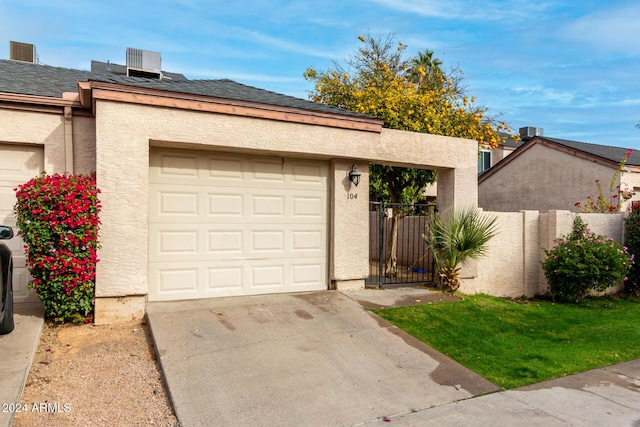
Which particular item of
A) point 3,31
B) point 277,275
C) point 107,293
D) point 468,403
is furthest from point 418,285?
point 3,31

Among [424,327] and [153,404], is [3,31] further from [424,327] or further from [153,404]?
[424,327]

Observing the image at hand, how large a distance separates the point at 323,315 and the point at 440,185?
13.5 feet

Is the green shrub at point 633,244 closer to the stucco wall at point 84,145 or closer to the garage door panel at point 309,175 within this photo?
Result: the garage door panel at point 309,175

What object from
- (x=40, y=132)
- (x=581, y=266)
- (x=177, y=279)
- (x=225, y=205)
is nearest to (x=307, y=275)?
(x=225, y=205)

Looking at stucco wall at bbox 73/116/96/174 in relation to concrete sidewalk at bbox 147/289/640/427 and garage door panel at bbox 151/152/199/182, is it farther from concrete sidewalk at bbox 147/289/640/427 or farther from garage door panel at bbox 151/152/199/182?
concrete sidewalk at bbox 147/289/640/427

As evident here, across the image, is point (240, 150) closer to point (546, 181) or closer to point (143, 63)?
point (143, 63)

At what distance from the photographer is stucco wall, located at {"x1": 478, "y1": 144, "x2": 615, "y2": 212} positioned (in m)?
14.6

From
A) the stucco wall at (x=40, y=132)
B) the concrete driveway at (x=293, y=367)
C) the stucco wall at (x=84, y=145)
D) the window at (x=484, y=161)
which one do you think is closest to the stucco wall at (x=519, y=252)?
the concrete driveway at (x=293, y=367)

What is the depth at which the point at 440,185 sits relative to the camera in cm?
884

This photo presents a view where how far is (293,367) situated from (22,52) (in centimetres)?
1056

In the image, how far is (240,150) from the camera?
6832 mm

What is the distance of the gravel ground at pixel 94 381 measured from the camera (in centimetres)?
362

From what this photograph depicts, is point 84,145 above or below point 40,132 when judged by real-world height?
below

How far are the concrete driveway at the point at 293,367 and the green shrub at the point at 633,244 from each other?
8076 mm
